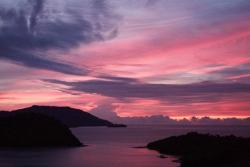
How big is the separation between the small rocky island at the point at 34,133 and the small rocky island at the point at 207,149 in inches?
1398

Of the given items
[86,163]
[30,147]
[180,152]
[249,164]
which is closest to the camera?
[249,164]

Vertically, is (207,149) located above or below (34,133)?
below

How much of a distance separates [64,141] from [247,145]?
8322 centimetres

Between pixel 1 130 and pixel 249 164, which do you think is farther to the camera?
pixel 1 130

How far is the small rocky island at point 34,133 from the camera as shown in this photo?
167500mm

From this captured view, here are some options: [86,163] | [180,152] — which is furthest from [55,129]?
[86,163]

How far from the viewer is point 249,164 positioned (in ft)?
223

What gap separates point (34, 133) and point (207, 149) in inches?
3268

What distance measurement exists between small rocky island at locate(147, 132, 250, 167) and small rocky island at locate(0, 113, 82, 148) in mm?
35512

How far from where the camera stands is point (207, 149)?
356ft

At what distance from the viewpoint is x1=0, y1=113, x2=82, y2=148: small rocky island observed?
550 ft

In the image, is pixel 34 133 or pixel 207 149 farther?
pixel 34 133

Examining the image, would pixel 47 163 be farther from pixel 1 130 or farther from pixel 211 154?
pixel 1 130

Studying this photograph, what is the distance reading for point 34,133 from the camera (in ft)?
559
